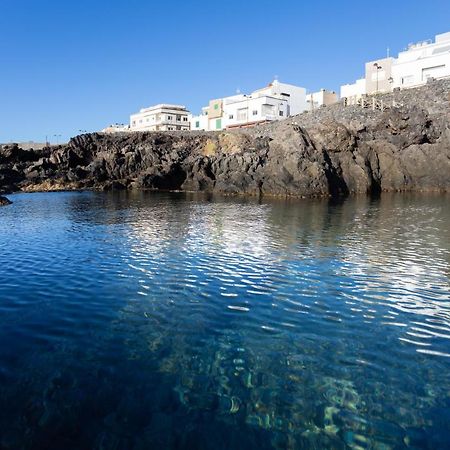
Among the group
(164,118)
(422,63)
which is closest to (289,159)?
(422,63)

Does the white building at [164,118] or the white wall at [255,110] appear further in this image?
the white building at [164,118]

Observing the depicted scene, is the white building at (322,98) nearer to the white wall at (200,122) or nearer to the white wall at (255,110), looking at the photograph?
the white wall at (255,110)

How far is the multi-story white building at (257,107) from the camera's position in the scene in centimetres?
11244

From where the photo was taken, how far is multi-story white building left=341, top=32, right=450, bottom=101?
89062 mm

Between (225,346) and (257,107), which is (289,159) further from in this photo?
(257,107)

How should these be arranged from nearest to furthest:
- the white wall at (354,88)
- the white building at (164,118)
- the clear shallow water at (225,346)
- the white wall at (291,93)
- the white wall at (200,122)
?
the clear shallow water at (225,346), the white wall at (354,88), the white wall at (291,93), the white wall at (200,122), the white building at (164,118)

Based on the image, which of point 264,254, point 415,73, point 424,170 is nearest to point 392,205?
point 424,170

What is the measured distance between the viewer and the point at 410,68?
93.8 meters

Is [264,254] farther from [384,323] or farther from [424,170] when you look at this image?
[424,170]

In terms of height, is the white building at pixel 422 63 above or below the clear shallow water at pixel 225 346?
above

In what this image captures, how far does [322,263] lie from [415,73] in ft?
303

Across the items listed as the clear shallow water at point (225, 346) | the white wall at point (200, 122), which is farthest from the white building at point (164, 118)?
the clear shallow water at point (225, 346)

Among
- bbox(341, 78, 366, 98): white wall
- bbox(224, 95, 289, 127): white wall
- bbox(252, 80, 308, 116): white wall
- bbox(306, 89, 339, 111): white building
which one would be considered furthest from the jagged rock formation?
bbox(306, 89, 339, 111): white building

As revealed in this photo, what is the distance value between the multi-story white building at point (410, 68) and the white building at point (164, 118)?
63901mm
